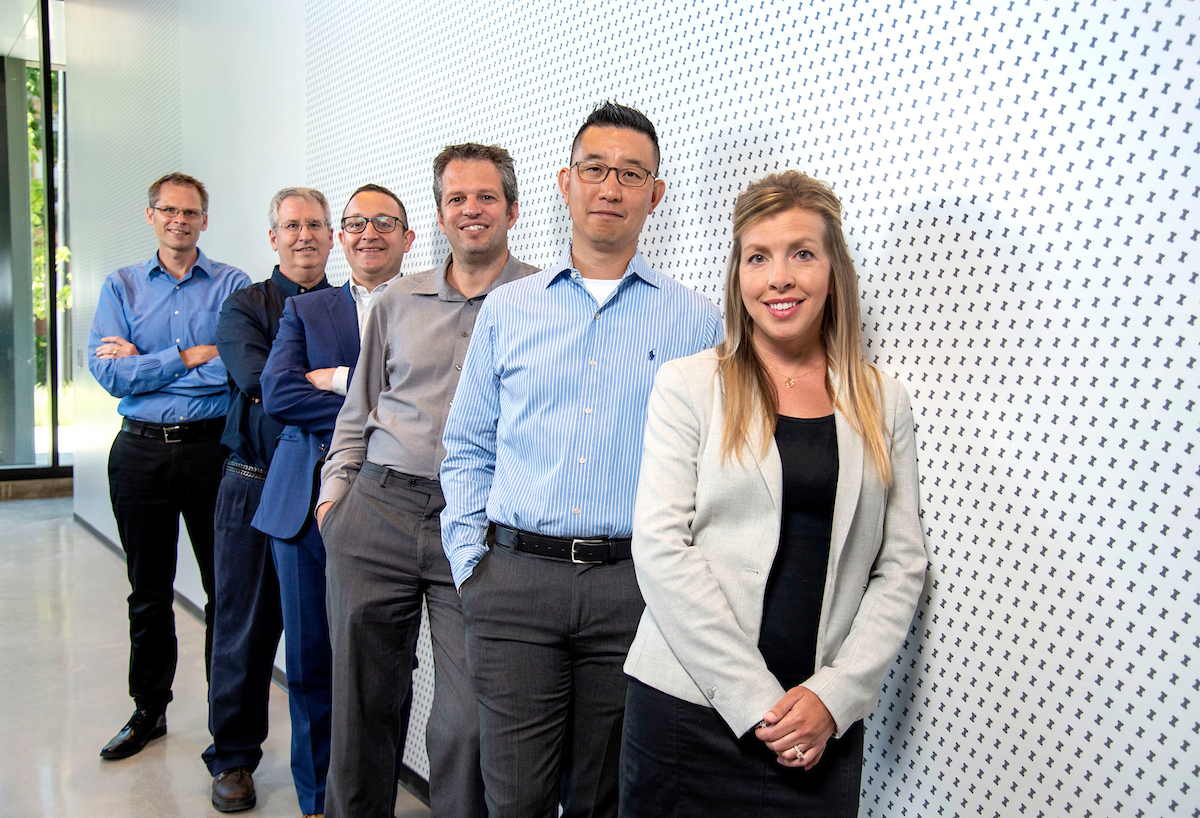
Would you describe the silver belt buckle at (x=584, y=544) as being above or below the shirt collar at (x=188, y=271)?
below

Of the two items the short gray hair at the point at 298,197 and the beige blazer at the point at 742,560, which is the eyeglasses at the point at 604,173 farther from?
the short gray hair at the point at 298,197

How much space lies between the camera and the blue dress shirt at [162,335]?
11.3ft

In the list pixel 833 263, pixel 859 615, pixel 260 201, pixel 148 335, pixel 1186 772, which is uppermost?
pixel 260 201

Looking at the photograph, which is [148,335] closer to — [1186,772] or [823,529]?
[823,529]

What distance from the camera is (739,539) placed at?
1469mm

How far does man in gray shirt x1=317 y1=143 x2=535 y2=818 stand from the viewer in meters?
2.25

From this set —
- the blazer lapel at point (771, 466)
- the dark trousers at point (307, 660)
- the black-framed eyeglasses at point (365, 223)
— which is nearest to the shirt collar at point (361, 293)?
the black-framed eyeglasses at point (365, 223)

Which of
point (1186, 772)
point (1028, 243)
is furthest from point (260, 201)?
point (1186, 772)

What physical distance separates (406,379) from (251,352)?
852 mm

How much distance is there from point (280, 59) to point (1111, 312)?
149 inches

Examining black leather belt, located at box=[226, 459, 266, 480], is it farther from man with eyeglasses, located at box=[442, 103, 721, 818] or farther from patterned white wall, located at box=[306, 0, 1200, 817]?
patterned white wall, located at box=[306, 0, 1200, 817]

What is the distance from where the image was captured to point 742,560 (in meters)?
1.46

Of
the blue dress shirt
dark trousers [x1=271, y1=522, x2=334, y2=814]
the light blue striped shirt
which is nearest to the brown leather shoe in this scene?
dark trousers [x1=271, y1=522, x2=334, y2=814]

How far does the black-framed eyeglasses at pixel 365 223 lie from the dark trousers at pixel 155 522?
131cm
